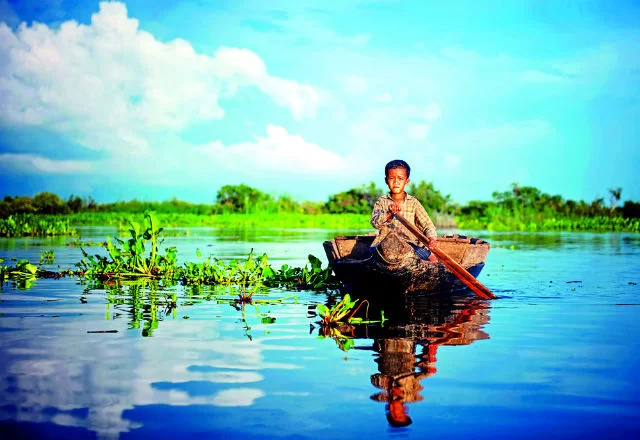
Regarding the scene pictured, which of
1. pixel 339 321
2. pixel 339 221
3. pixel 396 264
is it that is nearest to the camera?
pixel 339 321


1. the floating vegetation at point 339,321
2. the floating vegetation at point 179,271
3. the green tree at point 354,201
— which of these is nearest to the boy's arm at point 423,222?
the floating vegetation at point 179,271

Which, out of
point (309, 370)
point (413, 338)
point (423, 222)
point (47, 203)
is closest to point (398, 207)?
point (423, 222)

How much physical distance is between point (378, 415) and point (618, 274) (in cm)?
930

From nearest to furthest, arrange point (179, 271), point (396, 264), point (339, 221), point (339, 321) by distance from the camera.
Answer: point (339, 321), point (396, 264), point (179, 271), point (339, 221)

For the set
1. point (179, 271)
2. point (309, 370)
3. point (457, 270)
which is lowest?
point (309, 370)

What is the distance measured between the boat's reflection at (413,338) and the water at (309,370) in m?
0.02

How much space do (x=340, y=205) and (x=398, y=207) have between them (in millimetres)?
32875

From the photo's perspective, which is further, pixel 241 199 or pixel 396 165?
pixel 241 199

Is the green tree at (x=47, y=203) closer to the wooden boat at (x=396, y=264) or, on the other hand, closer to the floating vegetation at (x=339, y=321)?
the wooden boat at (x=396, y=264)

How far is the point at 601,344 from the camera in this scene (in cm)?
573

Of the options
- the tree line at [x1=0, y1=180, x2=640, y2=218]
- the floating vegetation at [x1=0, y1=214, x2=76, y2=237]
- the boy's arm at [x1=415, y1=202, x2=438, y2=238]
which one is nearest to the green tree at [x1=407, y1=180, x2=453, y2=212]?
the tree line at [x1=0, y1=180, x2=640, y2=218]

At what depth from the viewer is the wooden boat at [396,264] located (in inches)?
311

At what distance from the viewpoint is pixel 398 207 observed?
8.85m

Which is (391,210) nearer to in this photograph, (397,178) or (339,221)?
(397,178)
